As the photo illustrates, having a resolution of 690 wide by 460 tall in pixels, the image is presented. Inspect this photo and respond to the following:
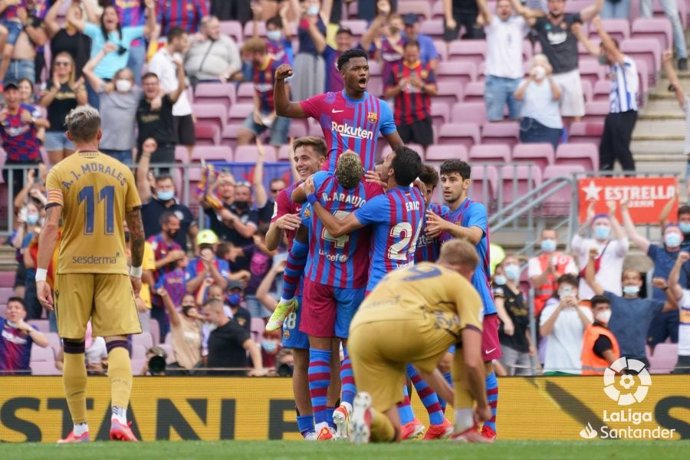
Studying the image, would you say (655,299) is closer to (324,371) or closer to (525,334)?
(525,334)

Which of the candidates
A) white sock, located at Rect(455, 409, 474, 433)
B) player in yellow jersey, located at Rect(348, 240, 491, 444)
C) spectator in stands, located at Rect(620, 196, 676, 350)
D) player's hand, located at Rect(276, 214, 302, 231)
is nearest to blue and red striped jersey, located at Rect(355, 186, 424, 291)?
player's hand, located at Rect(276, 214, 302, 231)

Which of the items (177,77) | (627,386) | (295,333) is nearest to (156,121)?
(177,77)

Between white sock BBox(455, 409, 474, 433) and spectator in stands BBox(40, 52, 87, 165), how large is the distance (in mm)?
11083

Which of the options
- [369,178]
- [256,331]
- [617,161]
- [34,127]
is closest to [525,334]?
[256,331]

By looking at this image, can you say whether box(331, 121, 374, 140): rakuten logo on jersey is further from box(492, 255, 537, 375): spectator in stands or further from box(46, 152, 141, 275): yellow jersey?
box(492, 255, 537, 375): spectator in stands

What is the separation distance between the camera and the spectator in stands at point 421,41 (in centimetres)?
2144

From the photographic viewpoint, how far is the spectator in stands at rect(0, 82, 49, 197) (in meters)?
20.6

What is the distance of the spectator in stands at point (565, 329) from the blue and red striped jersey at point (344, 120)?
4.71 meters

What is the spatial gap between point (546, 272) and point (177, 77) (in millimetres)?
6329

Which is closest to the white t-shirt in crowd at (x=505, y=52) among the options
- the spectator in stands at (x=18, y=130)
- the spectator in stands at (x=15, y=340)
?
the spectator in stands at (x=18, y=130)

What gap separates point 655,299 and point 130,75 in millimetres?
7453

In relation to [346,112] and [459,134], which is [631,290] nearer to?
[459,134]

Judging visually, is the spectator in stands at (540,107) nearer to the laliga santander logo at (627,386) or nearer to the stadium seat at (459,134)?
the stadium seat at (459,134)

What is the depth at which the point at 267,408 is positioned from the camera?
618 inches
